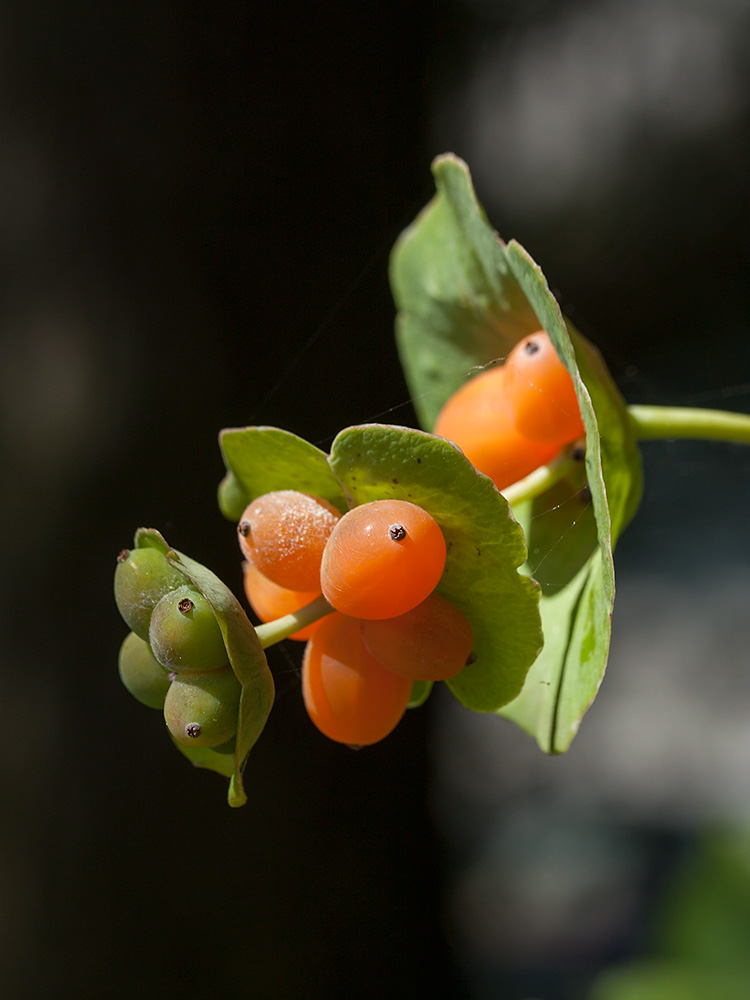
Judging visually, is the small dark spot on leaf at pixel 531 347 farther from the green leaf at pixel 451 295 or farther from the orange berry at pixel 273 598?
the orange berry at pixel 273 598


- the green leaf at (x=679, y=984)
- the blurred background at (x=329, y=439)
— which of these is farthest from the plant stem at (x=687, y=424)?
the green leaf at (x=679, y=984)

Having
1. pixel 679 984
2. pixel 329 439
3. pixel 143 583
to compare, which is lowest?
pixel 679 984

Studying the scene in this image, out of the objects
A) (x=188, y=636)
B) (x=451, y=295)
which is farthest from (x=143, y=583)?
(x=451, y=295)

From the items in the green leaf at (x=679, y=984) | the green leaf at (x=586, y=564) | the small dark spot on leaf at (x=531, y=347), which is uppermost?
the small dark spot on leaf at (x=531, y=347)

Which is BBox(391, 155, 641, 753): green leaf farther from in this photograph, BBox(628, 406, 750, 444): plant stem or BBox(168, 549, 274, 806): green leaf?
BBox(168, 549, 274, 806): green leaf

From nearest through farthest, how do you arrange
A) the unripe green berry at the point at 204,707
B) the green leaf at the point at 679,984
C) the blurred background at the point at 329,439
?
the unripe green berry at the point at 204,707, the blurred background at the point at 329,439, the green leaf at the point at 679,984

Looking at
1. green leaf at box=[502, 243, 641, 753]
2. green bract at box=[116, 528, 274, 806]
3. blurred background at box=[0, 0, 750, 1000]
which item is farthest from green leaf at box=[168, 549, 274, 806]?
blurred background at box=[0, 0, 750, 1000]

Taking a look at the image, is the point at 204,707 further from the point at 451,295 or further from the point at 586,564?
the point at 451,295

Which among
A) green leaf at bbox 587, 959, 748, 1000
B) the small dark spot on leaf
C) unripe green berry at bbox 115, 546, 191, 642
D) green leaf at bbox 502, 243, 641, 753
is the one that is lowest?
green leaf at bbox 587, 959, 748, 1000
